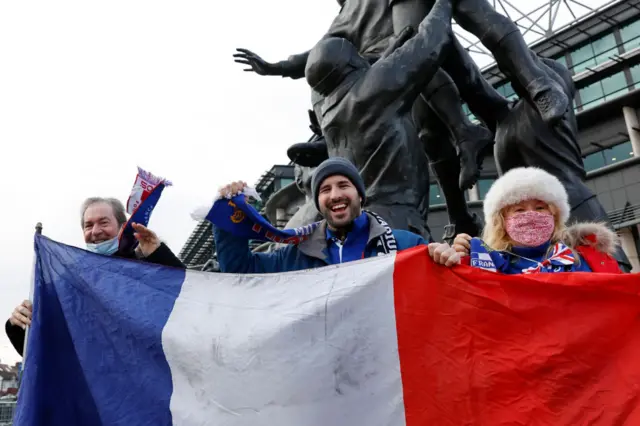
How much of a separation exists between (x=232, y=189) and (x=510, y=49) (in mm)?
→ 4298

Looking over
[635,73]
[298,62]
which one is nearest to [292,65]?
[298,62]

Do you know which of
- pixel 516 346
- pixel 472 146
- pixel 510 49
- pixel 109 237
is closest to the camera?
pixel 516 346

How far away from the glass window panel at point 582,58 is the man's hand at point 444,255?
3924 centimetres

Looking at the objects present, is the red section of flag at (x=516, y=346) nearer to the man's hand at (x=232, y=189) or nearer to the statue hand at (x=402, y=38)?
the man's hand at (x=232, y=189)

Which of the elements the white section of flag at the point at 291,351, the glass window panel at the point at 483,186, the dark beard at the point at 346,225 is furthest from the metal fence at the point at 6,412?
the glass window panel at the point at 483,186

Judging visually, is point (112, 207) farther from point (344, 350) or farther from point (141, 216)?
point (344, 350)

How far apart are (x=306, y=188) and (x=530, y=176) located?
608cm

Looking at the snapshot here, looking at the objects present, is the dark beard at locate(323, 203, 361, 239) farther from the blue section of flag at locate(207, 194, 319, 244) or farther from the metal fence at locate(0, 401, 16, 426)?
the metal fence at locate(0, 401, 16, 426)

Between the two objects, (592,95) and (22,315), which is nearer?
(22,315)

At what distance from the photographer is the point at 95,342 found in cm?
288

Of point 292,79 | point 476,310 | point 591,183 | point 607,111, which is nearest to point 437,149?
point 292,79

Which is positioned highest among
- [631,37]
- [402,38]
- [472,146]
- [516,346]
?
[631,37]

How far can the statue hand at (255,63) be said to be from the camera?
24.3 ft

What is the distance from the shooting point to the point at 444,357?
2512 millimetres
